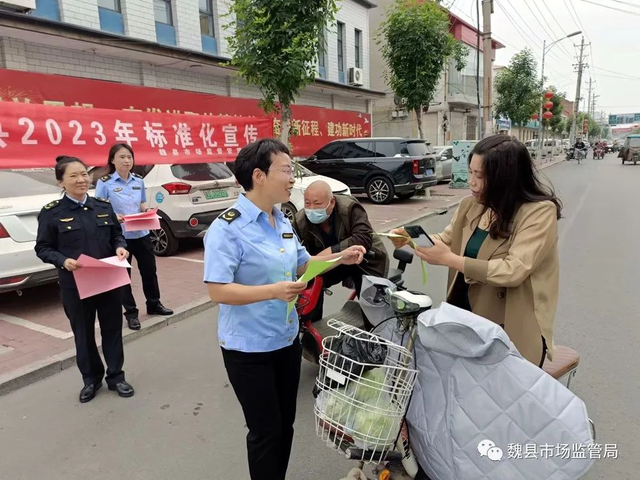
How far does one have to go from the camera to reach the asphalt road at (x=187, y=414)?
2.56m

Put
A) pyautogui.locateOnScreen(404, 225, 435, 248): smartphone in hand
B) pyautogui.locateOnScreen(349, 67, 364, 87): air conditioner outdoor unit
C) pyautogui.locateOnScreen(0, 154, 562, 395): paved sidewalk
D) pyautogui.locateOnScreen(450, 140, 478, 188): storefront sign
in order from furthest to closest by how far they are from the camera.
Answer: pyautogui.locateOnScreen(349, 67, 364, 87): air conditioner outdoor unit < pyautogui.locateOnScreen(450, 140, 478, 188): storefront sign < pyautogui.locateOnScreen(0, 154, 562, 395): paved sidewalk < pyautogui.locateOnScreen(404, 225, 435, 248): smartphone in hand

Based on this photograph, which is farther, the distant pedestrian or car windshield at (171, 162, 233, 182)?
car windshield at (171, 162, 233, 182)

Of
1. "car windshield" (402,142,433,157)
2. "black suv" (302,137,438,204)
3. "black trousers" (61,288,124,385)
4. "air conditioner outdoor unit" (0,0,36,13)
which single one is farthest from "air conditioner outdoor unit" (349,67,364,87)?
"black trousers" (61,288,124,385)

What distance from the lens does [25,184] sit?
5.28m

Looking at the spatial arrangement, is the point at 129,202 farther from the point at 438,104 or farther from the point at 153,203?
the point at 438,104

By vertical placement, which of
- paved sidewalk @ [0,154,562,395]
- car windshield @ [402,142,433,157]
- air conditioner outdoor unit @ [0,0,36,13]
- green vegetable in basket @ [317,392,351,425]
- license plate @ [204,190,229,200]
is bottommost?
paved sidewalk @ [0,154,562,395]

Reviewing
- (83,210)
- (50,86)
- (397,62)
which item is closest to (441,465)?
(83,210)

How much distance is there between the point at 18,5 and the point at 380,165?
326 inches

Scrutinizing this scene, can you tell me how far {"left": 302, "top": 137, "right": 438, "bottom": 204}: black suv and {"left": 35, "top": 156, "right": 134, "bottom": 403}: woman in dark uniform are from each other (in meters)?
9.49

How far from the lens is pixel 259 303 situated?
1.83 metres

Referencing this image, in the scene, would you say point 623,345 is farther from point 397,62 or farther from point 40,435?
point 397,62

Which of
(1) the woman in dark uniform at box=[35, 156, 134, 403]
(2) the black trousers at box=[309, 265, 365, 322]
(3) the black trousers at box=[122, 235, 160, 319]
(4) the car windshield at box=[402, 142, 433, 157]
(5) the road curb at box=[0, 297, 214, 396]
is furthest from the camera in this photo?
(4) the car windshield at box=[402, 142, 433, 157]

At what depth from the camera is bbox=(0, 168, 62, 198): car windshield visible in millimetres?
5052

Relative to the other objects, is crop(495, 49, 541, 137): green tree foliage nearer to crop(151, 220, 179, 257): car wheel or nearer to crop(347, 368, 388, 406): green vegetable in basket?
crop(151, 220, 179, 257): car wheel
